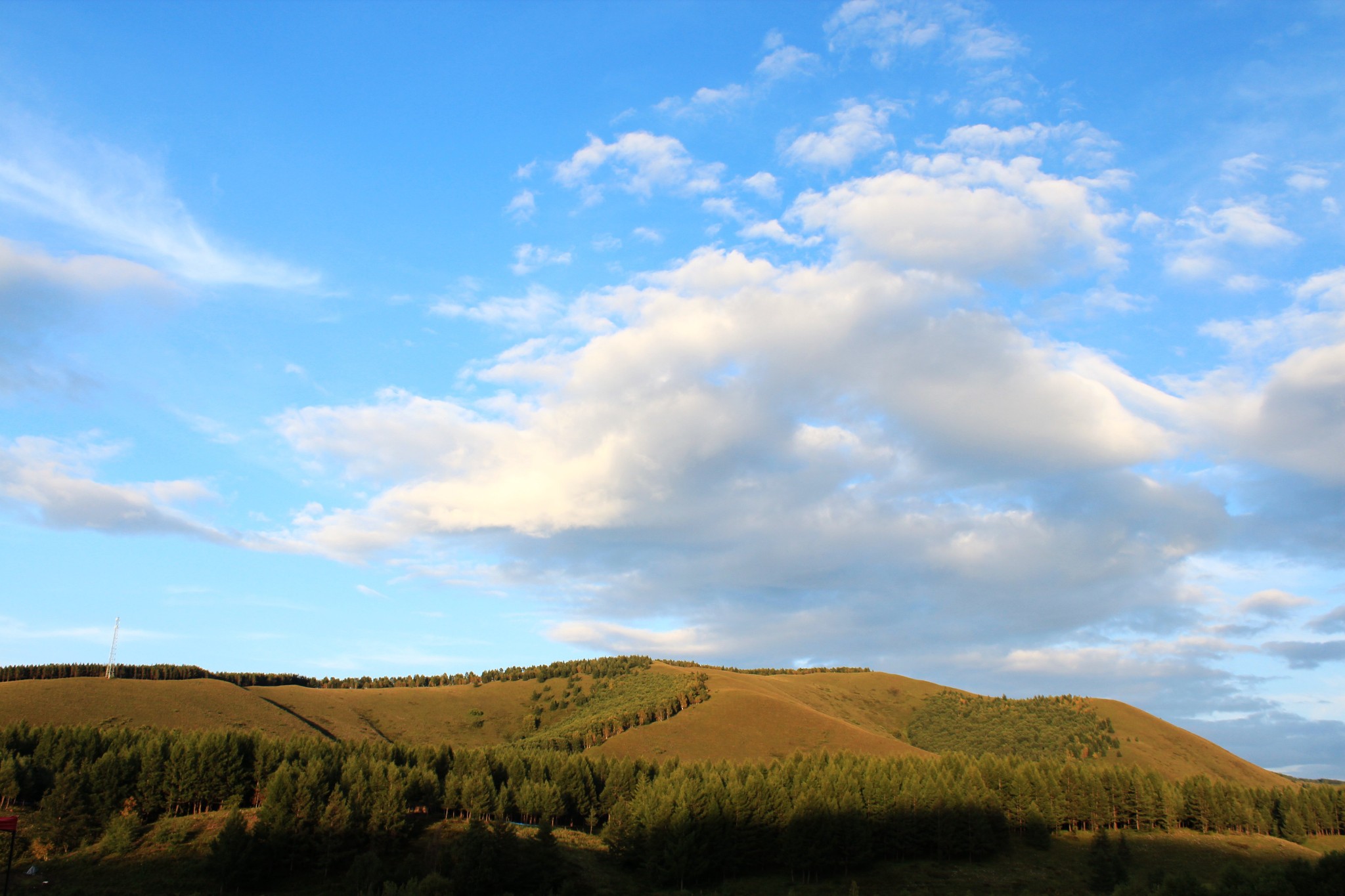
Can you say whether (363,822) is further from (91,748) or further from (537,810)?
(91,748)

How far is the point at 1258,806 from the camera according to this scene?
5335 inches

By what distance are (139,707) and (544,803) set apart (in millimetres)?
97773

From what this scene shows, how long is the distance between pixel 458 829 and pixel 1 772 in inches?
1928

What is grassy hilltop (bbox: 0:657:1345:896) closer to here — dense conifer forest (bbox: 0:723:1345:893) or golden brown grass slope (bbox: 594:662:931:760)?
dense conifer forest (bbox: 0:723:1345:893)

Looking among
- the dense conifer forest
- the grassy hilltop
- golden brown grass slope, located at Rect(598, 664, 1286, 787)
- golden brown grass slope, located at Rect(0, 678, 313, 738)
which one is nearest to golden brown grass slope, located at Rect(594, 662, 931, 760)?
golden brown grass slope, located at Rect(598, 664, 1286, 787)

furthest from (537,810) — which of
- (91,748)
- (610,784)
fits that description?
(91,748)

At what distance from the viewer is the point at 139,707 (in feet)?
504

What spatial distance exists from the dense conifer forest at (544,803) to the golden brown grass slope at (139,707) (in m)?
36.6

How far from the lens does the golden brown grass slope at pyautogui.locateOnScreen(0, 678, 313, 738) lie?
144500mm

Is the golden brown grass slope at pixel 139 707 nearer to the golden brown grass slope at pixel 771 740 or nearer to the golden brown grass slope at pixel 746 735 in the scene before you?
the golden brown grass slope at pixel 746 735

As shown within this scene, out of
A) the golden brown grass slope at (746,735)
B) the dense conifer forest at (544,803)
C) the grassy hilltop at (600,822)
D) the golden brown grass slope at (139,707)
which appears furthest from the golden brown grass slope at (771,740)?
the golden brown grass slope at (139,707)


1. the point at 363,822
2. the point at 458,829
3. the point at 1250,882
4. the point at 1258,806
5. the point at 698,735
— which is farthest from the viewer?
the point at 698,735

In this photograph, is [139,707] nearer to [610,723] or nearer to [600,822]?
[610,723]

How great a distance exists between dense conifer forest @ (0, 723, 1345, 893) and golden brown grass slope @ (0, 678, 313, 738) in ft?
120
